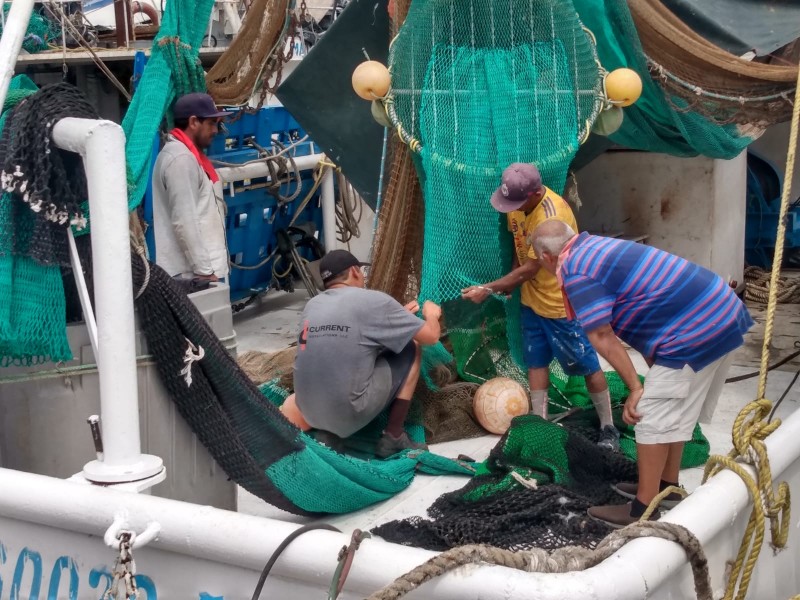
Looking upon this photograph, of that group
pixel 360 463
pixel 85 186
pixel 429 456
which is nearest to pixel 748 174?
pixel 429 456

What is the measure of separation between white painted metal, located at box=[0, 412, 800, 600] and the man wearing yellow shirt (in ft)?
7.36

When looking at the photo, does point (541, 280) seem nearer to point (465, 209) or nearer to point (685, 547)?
point (465, 209)

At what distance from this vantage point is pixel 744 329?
4.38 meters

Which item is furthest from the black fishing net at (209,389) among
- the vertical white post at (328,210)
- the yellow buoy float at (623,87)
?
the vertical white post at (328,210)

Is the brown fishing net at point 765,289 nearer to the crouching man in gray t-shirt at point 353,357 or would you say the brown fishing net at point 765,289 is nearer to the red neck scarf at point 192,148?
the crouching man in gray t-shirt at point 353,357

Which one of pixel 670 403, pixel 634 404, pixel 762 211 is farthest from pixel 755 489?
pixel 762 211

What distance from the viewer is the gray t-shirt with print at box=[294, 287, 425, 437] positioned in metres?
5.29

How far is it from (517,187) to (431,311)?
824mm

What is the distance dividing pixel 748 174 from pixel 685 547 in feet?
26.2

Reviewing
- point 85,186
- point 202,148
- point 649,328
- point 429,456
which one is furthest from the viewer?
point 202,148

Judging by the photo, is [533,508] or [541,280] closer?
[533,508]

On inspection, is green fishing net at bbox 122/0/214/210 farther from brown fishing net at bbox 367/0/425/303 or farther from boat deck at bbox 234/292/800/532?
boat deck at bbox 234/292/800/532

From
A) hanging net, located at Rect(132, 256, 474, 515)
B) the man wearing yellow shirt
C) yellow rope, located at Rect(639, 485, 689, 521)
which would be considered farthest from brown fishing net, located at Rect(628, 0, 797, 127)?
yellow rope, located at Rect(639, 485, 689, 521)

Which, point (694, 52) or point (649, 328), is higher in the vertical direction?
point (694, 52)
